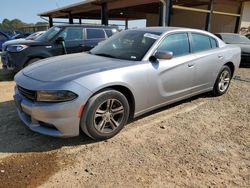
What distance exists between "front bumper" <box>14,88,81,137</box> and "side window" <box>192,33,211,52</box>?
276cm

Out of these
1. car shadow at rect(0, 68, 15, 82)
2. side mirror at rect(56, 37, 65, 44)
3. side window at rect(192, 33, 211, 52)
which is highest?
side window at rect(192, 33, 211, 52)

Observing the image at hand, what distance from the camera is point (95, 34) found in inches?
328

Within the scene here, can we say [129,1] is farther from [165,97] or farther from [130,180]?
[130,180]

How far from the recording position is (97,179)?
2719 mm

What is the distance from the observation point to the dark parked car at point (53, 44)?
7.10 meters

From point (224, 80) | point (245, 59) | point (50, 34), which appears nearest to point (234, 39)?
point (245, 59)

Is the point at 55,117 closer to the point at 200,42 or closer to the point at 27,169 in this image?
the point at 27,169

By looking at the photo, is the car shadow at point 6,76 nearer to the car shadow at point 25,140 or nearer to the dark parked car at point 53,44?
the dark parked car at point 53,44

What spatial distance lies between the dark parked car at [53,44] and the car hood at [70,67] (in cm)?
345

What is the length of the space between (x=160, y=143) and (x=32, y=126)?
1.75 meters

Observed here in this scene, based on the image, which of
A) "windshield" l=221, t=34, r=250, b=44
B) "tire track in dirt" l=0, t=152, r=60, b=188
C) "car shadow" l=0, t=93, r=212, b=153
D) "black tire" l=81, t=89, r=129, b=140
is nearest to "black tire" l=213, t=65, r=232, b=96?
"black tire" l=81, t=89, r=129, b=140

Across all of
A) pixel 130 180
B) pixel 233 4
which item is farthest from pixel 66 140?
pixel 233 4

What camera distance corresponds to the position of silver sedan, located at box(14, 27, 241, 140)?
3.13 m

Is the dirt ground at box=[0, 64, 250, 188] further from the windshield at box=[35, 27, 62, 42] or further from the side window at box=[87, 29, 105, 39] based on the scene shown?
the side window at box=[87, 29, 105, 39]
